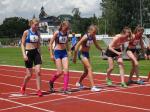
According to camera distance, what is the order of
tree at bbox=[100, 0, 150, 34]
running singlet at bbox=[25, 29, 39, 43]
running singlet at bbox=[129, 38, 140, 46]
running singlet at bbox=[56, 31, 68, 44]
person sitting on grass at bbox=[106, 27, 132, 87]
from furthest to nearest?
1. tree at bbox=[100, 0, 150, 34]
2. running singlet at bbox=[129, 38, 140, 46]
3. person sitting on grass at bbox=[106, 27, 132, 87]
4. running singlet at bbox=[56, 31, 68, 44]
5. running singlet at bbox=[25, 29, 39, 43]

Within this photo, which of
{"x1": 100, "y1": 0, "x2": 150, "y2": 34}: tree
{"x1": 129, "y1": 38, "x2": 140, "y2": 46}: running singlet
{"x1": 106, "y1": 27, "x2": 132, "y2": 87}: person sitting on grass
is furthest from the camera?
{"x1": 100, "y1": 0, "x2": 150, "y2": 34}: tree

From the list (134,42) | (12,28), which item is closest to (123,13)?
(12,28)

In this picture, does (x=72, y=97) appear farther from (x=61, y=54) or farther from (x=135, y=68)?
(x=135, y=68)

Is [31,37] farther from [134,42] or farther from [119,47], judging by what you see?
[134,42]

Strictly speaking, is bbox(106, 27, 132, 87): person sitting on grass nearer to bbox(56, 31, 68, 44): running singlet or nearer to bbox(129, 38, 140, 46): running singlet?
bbox(129, 38, 140, 46): running singlet

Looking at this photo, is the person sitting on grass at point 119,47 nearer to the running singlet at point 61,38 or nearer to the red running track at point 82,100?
the red running track at point 82,100

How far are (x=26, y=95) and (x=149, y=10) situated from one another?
8206 centimetres

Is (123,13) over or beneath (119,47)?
Answer: over

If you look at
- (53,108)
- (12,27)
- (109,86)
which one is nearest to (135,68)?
(109,86)

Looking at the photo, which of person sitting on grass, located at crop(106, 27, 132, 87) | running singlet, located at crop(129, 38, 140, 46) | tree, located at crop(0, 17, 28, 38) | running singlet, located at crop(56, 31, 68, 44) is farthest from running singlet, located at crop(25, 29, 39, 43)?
tree, located at crop(0, 17, 28, 38)

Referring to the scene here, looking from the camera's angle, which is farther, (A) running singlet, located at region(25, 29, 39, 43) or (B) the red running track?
(A) running singlet, located at region(25, 29, 39, 43)

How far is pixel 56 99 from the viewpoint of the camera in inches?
440

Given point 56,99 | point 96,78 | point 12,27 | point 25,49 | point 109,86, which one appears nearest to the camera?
point 56,99

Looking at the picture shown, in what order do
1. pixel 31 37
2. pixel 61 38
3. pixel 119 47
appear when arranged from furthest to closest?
1. pixel 119 47
2. pixel 61 38
3. pixel 31 37
